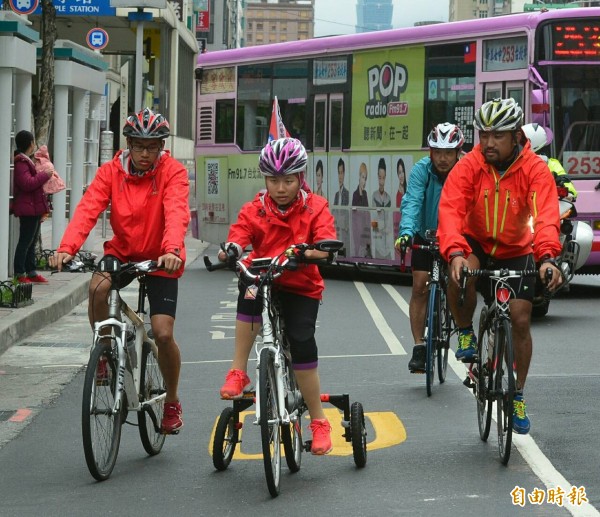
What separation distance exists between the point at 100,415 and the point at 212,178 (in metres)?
16.2

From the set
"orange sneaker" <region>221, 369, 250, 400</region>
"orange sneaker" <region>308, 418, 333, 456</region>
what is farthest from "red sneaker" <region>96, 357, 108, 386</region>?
"orange sneaker" <region>308, 418, 333, 456</region>

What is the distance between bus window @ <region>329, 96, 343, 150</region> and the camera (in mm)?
19875

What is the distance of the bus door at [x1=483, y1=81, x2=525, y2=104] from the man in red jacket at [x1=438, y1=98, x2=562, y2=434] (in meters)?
9.39

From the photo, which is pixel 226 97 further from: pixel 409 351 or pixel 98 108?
pixel 409 351

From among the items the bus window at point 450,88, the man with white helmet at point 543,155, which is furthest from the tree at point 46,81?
the man with white helmet at point 543,155

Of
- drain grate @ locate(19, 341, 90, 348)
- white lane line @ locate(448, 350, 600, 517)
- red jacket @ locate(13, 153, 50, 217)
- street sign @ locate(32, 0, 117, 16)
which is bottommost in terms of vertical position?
drain grate @ locate(19, 341, 90, 348)

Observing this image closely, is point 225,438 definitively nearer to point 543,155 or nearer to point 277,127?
point 543,155

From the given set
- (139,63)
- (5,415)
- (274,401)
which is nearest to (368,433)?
(274,401)

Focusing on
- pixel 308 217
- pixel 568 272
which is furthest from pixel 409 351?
pixel 308 217

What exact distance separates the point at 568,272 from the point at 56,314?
16.5ft

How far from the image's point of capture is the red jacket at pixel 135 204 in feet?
24.1

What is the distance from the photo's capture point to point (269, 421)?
6.44 metres

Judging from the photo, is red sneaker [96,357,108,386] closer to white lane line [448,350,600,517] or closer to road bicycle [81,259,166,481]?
road bicycle [81,259,166,481]

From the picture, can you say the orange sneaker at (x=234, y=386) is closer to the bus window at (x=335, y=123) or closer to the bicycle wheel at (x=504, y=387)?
the bicycle wheel at (x=504, y=387)
